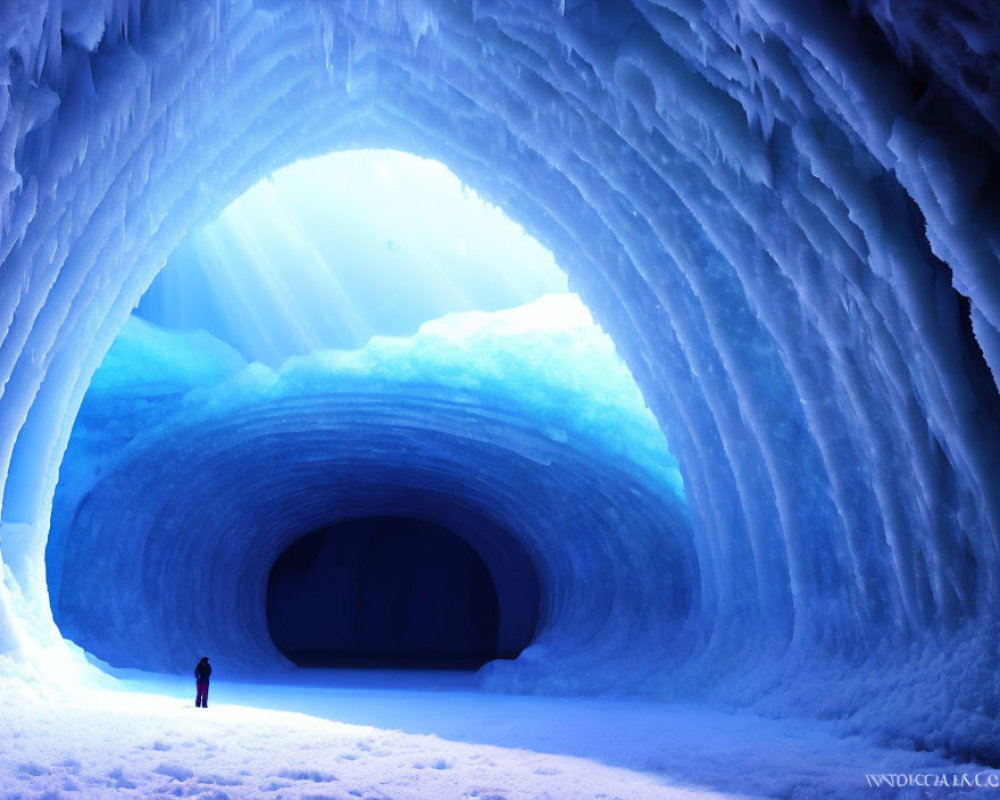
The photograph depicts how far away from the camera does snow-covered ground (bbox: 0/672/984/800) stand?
4.19 m

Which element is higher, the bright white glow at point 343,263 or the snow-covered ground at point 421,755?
the bright white glow at point 343,263

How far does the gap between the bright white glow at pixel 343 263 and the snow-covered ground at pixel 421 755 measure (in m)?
5.92

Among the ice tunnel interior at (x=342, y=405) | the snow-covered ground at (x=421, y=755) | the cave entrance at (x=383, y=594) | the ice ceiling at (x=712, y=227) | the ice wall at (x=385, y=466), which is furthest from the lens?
the cave entrance at (x=383, y=594)

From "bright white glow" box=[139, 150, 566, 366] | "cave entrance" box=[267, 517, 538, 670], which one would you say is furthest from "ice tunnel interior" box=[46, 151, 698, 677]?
"cave entrance" box=[267, 517, 538, 670]

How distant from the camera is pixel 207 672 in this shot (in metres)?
8.51

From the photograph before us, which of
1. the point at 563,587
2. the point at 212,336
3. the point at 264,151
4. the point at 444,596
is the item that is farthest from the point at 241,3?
the point at 444,596

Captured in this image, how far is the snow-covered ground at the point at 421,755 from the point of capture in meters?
4.19

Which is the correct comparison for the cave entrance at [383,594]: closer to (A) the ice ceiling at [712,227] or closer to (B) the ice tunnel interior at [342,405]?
(B) the ice tunnel interior at [342,405]

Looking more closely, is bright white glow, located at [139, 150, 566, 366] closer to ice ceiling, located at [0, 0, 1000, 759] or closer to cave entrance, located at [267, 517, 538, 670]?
ice ceiling, located at [0, 0, 1000, 759]

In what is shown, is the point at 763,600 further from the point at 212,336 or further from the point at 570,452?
the point at 212,336

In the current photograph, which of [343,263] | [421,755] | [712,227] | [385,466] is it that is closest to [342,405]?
[343,263]

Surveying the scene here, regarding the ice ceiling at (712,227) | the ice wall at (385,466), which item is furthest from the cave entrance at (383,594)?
the ice ceiling at (712,227)

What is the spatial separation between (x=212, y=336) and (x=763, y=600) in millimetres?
7996

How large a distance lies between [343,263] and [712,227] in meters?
7.54
